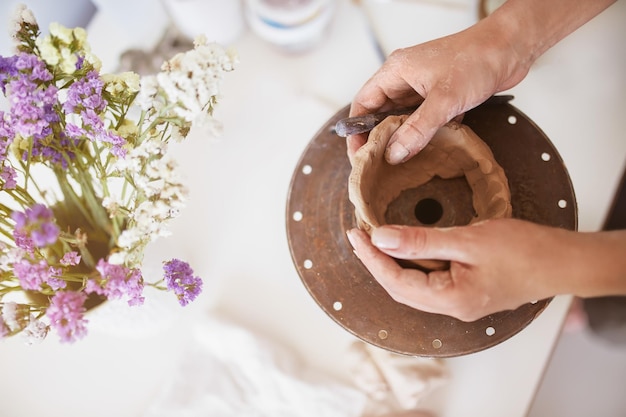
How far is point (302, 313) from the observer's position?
807mm

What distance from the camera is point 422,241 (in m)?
0.51

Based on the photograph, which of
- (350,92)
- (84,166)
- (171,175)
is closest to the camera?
(171,175)

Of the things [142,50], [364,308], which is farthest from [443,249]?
[142,50]

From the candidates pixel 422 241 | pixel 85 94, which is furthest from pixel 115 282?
pixel 422 241

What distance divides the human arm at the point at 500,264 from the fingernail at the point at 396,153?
0.10 metres

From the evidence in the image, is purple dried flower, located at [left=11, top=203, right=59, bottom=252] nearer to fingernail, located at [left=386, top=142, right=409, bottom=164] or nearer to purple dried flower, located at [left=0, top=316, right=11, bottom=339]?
purple dried flower, located at [left=0, top=316, right=11, bottom=339]

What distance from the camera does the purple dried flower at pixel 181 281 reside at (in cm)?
51

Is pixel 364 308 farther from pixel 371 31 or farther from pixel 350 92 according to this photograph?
pixel 371 31

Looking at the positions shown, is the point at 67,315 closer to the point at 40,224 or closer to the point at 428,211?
the point at 40,224

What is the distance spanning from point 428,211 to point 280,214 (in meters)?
0.26

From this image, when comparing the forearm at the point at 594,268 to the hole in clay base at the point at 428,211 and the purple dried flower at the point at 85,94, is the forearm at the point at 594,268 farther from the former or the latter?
the purple dried flower at the point at 85,94

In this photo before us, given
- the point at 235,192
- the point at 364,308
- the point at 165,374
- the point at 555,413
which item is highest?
the point at 555,413

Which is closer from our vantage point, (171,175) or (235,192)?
(171,175)

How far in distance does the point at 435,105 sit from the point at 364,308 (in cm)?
25
